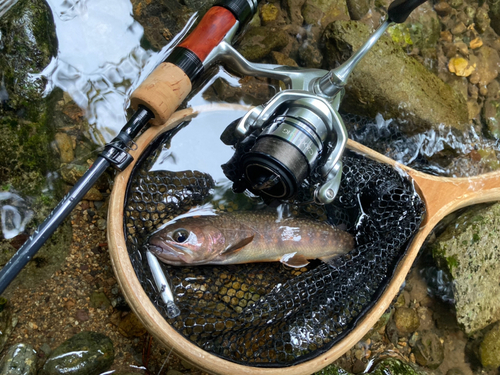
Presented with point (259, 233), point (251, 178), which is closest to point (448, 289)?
point (259, 233)

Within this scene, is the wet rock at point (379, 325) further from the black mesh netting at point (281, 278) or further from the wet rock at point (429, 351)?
the black mesh netting at point (281, 278)

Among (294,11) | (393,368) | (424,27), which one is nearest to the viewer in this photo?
(393,368)

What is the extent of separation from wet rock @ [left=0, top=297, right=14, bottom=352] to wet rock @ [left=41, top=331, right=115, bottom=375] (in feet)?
0.94

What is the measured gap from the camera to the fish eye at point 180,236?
2.13m

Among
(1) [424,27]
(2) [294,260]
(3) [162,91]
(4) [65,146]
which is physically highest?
(1) [424,27]

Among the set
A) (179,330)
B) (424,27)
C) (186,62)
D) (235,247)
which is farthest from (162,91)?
(424,27)

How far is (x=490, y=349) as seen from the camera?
3.16 meters

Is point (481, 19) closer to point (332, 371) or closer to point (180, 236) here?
point (332, 371)

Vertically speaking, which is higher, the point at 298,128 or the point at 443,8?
the point at 443,8

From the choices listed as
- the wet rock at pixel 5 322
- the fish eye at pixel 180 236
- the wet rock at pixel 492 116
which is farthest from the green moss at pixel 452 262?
the wet rock at pixel 5 322

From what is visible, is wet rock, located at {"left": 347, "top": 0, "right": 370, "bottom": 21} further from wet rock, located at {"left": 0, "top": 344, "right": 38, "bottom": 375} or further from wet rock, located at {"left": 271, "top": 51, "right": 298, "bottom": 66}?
wet rock, located at {"left": 0, "top": 344, "right": 38, "bottom": 375}

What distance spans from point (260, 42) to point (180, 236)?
5.68ft

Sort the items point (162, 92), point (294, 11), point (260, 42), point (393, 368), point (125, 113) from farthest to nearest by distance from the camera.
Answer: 1. point (294, 11)
2. point (260, 42)
3. point (393, 368)
4. point (125, 113)
5. point (162, 92)

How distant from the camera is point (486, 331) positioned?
324 cm
